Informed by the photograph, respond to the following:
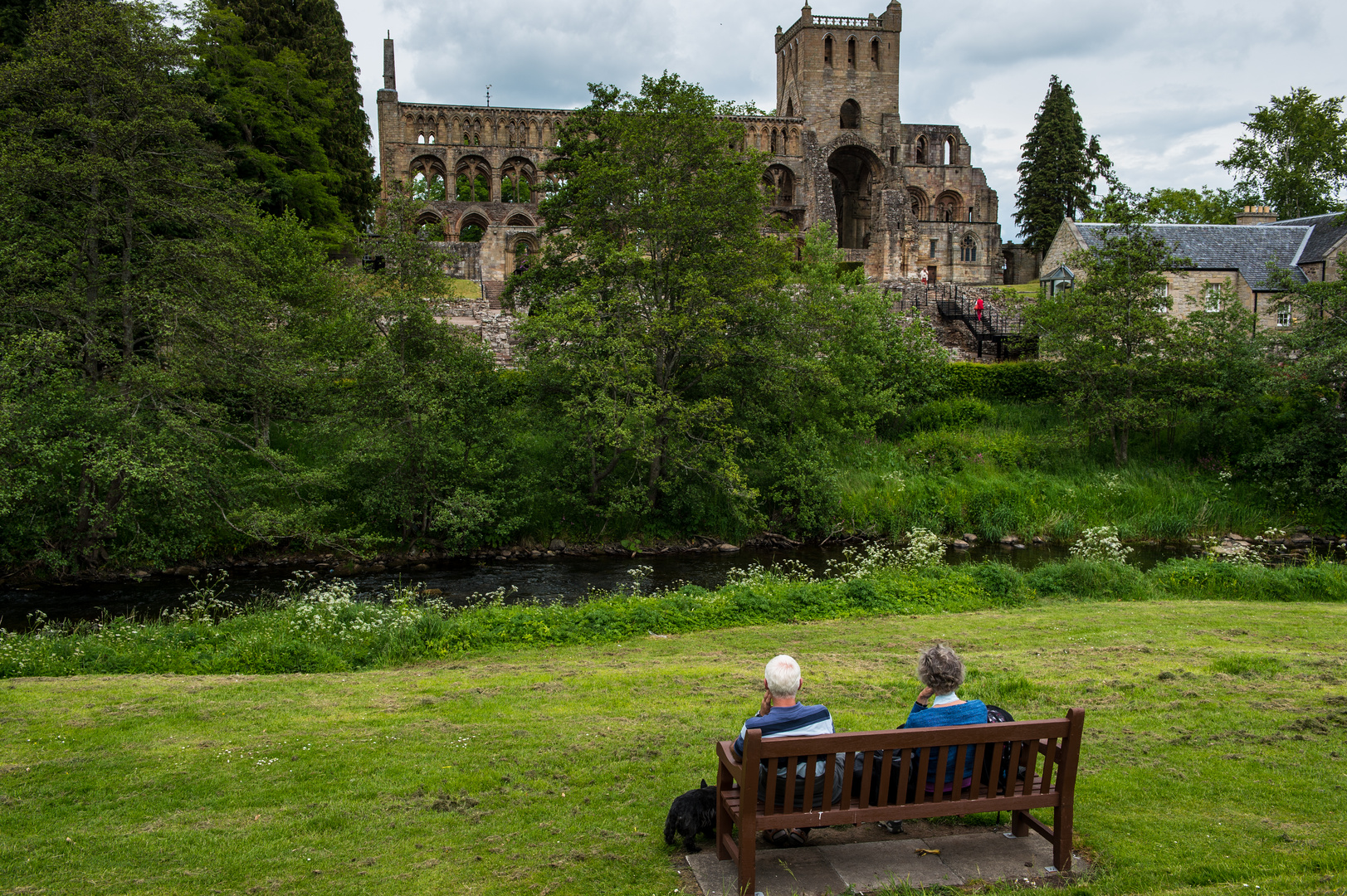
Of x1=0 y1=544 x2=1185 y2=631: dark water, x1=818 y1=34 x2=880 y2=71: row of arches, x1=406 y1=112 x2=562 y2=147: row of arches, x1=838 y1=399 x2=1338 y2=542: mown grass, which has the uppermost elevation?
x1=818 y1=34 x2=880 y2=71: row of arches

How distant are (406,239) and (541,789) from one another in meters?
18.9

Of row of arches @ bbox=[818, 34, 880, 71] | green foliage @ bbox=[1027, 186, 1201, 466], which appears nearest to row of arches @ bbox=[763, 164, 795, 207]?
row of arches @ bbox=[818, 34, 880, 71]

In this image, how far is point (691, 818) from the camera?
4883 mm

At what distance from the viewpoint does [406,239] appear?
22188 millimetres

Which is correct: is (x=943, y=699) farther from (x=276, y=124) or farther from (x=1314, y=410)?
(x=276, y=124)

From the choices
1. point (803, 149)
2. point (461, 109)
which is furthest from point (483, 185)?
point (803, 149)

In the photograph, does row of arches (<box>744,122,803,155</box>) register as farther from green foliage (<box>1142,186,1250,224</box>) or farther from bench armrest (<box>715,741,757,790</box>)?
bench armrest (<box>715,741,757,790</box>)

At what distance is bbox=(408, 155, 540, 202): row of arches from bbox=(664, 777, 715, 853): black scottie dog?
52.8 m

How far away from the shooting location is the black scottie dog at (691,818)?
487 cm

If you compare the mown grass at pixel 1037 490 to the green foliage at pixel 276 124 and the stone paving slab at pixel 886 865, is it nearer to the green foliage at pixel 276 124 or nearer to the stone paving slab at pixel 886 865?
the stone paving slab at pixel 886 865

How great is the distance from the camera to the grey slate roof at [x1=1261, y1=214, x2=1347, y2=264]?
1362 inches

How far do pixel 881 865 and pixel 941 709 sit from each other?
35.6 inches

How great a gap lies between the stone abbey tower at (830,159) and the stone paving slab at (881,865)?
50.9 m

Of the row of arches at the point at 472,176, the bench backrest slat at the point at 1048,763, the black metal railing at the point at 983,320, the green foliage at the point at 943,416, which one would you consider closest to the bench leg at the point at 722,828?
the bench backrest slat at the point at 1048,763
